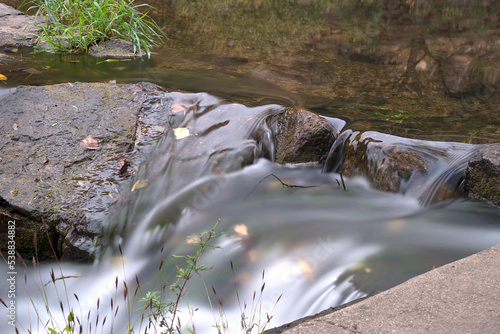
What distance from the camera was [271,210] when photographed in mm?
2900

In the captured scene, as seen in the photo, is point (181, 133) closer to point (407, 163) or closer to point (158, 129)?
point (158, 129)

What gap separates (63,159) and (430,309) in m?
2.35

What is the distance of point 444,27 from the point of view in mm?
6934

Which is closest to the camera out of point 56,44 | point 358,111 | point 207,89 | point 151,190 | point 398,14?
point 151,190

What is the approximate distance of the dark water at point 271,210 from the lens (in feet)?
7.47

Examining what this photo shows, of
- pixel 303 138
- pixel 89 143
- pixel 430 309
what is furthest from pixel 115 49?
pixel 430 309

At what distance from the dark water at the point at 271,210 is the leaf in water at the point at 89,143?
41 centimetres

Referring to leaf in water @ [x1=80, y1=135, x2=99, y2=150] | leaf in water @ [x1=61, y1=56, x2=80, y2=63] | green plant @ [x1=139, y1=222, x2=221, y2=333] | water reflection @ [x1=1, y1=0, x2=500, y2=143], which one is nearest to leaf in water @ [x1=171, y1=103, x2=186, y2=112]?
water reflection @ [x1=1, y1=0, x2=500, y2=143]

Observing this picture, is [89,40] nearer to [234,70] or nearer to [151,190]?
[234,70]

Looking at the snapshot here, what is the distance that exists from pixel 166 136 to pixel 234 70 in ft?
5.42

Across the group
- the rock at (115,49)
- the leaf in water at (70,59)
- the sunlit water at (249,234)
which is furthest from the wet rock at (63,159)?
the rock at (115,49)

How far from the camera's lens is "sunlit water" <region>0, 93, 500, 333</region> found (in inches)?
87.0

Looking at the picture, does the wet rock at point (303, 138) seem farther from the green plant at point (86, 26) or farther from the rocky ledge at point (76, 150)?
the green plant at point (86, 26)

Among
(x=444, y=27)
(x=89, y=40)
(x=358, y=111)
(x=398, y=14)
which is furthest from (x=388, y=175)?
(x=398, y=14)
